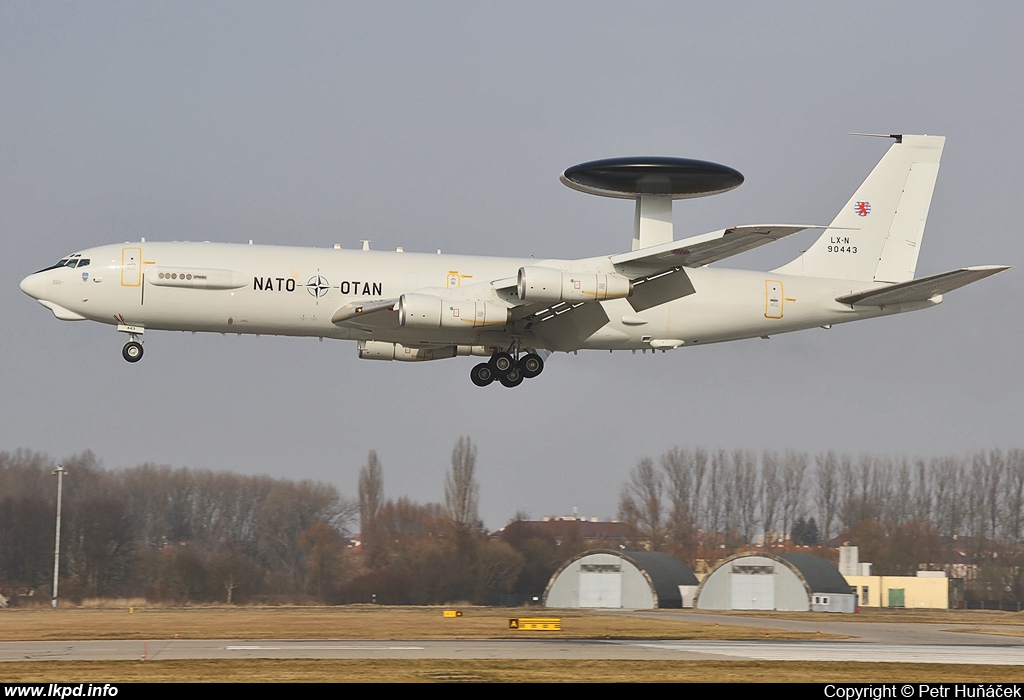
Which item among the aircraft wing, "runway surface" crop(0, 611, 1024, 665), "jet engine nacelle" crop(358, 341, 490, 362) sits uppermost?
the aircraft wing

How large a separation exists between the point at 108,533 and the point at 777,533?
5090cm

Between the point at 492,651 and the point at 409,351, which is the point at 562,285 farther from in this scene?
the point at 492,651

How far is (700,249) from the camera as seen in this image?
120ft

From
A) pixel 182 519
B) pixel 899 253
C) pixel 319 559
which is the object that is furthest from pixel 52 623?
pixel 899 253

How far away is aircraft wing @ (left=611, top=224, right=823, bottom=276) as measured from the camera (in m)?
34.8

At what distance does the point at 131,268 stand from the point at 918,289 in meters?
25.8

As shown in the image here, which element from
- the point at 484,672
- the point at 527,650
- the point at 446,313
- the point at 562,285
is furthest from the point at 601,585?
the point at 484,672

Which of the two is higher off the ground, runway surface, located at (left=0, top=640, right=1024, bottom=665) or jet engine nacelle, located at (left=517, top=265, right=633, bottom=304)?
jet engine nacelle, located at (left=517, top=265, right=633, bottom=304)

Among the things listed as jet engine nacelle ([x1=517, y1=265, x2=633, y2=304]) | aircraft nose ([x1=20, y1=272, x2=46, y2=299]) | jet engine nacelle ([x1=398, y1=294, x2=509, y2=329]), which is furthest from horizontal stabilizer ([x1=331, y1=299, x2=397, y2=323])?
aircraft nose ([x1=20, y1=272, x2=46, y2=299])

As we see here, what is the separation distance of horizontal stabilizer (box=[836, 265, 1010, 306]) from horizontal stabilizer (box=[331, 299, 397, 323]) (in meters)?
16.4

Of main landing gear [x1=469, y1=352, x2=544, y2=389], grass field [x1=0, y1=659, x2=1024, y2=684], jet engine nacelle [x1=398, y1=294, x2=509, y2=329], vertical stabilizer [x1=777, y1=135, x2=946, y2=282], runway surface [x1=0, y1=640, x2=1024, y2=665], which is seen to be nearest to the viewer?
grass field [x1=0, y1=659, x2=1024, y2=684]

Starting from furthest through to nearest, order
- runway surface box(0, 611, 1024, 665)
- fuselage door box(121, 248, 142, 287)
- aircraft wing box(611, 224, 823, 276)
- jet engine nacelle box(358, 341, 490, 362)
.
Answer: jet engine nacelle box(358, 341, 490, 362) < fuselage door box(121, 248, 142, 287) < aircraft wing box(611, 224, 823, 276) < runway surface box(0, 611, 1024, 665)

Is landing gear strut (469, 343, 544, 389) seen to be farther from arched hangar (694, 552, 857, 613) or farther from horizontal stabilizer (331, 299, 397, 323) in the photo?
arched hangar (694, 552, 857, 613)
